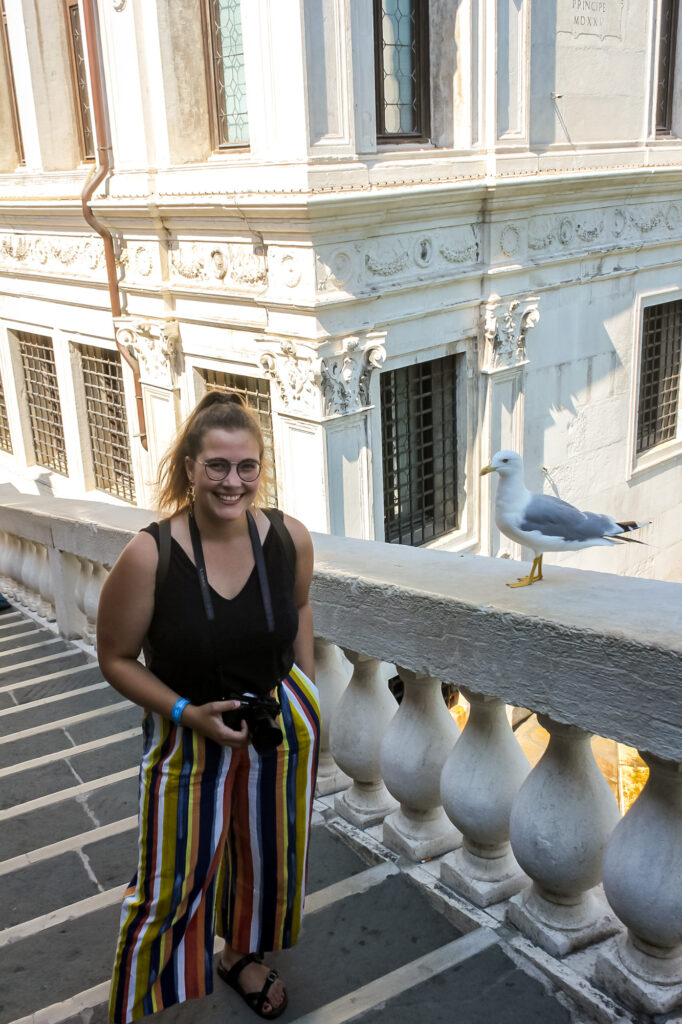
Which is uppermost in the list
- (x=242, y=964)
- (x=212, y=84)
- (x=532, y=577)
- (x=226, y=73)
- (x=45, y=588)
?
(x=226, y=73)

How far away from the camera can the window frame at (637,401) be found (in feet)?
51.0

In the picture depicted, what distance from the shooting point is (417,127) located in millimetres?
12023

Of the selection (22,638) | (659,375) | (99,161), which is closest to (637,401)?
(659,375)

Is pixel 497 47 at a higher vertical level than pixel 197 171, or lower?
higher

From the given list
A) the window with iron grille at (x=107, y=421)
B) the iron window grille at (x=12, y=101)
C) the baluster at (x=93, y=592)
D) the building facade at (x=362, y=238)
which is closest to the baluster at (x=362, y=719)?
the baluster at (x=93, y=592)

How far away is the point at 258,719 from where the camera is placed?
197cm

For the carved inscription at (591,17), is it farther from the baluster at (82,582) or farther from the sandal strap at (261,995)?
the sandal strap at (261,995)

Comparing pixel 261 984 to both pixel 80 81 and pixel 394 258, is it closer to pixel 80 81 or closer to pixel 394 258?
pixel 394 258

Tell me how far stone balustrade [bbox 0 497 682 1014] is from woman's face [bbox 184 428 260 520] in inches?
19.7

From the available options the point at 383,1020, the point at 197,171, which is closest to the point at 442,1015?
the point at 383,1020

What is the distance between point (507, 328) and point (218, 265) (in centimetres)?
397

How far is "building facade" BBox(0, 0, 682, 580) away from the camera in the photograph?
10.4 metres

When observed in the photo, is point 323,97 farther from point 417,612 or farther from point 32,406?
point 32,406

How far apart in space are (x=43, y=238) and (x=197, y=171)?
16.3ft
